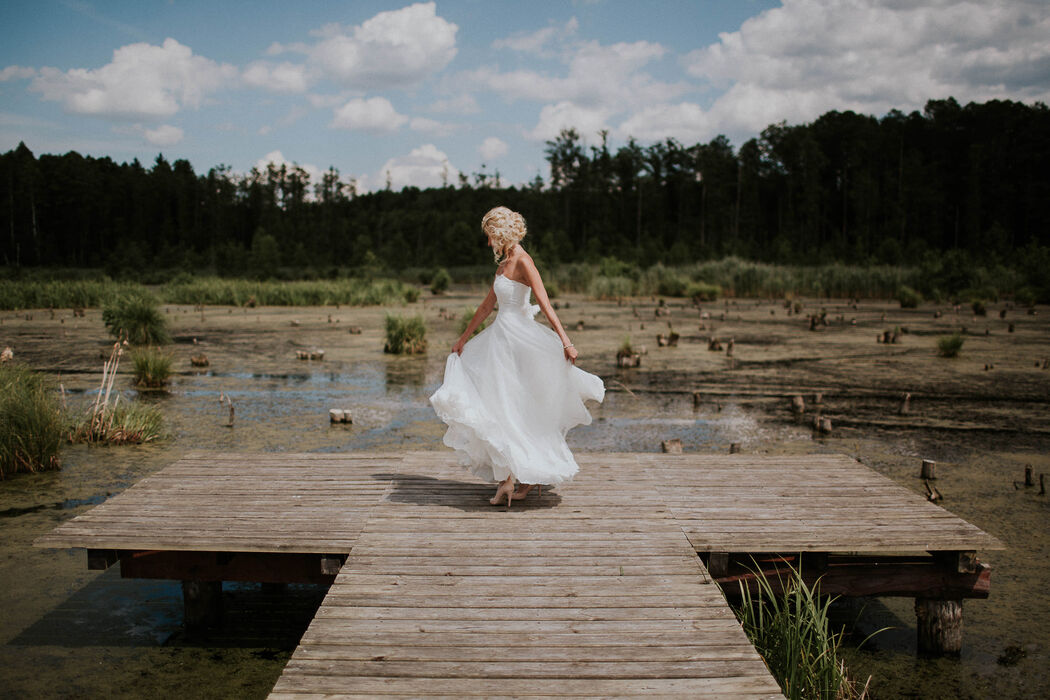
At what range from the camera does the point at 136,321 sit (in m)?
17.2

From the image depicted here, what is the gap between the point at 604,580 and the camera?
389 centimetres

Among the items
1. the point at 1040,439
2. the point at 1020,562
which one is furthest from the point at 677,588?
the point at 1040,439

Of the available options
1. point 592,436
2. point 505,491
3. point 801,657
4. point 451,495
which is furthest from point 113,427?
point 801,657

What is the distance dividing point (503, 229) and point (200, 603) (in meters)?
3.19

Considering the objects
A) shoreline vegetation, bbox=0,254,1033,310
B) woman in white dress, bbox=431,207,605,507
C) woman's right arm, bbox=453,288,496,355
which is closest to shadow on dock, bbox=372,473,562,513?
woman in white dress, bbox=431,207,605,507

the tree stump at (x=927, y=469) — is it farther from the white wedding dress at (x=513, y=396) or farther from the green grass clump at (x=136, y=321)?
the green grass clump at (x=136, y=321)

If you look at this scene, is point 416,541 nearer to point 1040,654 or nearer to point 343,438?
point 1040,654

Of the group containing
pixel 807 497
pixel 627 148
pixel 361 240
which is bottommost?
pixel 807 497

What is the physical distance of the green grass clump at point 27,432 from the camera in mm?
7535

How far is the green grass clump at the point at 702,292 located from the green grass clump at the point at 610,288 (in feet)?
9.32

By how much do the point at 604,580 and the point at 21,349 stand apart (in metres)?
17.3

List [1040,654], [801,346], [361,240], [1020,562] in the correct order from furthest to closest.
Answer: [361,240]
[801,346]
[1020,562]
[1040,654]

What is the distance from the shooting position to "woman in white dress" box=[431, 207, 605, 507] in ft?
15.7

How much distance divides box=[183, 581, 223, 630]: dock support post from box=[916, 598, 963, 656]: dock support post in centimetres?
454
